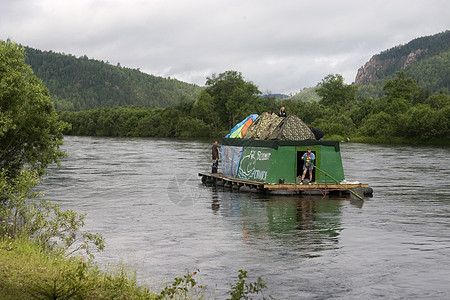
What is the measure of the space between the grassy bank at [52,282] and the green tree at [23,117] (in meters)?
9.39

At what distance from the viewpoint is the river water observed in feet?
49.7

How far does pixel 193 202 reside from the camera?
31141mm

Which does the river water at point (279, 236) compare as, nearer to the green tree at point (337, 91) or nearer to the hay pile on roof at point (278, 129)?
the hay pile on roof at point (278, 129)

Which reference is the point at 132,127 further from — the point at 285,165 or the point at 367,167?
the point at 285,165

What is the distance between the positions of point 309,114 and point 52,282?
490 ft

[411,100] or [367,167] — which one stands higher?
[411,100]

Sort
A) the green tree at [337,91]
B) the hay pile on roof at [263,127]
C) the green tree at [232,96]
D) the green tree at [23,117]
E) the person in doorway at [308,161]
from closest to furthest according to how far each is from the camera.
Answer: the green tree at [23,117]
the person in doorway at [308,161]
the hay pile on roof at [263,127]
the green tree at [232,96]
the green tree at [337,91]

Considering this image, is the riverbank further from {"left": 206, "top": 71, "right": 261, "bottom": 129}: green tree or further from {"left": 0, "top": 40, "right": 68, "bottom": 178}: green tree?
{"left": 0, "top": 40, "right": 68, "bottom": 178}: green tree

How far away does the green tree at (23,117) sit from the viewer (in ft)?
70.9

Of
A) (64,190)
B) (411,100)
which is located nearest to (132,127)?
(411,100)

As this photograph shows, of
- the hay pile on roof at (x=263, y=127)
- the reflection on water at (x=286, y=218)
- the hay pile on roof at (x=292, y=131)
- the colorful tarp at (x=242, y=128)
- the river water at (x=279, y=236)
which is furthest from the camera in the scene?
the colorful tarp at (x=242, y=128)

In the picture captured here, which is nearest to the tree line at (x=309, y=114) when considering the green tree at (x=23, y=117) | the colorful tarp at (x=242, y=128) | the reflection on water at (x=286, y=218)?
the colorful tarp at (x=242, y=128)

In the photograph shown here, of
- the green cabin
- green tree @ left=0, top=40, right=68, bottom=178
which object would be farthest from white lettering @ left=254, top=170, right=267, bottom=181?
green tree @ left=0, top=40, right=68, bottom=178

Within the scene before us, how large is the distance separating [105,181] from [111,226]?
1904cm
